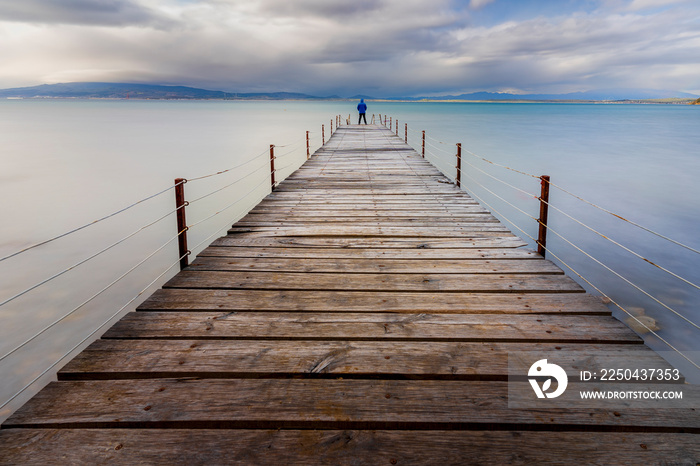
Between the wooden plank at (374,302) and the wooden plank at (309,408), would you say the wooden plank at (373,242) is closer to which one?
the wooden plank at (374,302)

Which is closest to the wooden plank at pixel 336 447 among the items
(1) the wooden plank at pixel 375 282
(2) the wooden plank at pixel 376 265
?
(1) the wooden plank at pixel 375 282

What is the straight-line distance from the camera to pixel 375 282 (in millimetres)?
3535

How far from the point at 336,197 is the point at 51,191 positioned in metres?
12.1

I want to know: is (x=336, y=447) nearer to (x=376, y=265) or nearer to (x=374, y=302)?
(x=374, y=302)

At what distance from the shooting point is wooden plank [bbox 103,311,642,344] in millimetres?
2643

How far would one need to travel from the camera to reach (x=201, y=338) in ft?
8.65

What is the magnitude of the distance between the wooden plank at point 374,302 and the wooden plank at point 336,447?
1192 mm

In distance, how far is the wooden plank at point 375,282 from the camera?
3.41m

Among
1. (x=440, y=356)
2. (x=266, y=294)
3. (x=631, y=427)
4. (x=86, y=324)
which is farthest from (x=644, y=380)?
(x=86, y=324)

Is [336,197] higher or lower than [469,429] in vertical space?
higher

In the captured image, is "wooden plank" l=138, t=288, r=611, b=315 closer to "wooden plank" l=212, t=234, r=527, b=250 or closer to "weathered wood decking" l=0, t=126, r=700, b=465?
"weathered wood decking" l=0, t=126, r=700, b=465

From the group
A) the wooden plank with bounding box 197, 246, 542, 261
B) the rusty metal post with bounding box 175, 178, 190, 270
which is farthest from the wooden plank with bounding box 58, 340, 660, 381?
the wooden plank with bounding box 197, 246, 542, 261

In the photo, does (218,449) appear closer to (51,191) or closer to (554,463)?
(554,463)

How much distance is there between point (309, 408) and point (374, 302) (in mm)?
1247
